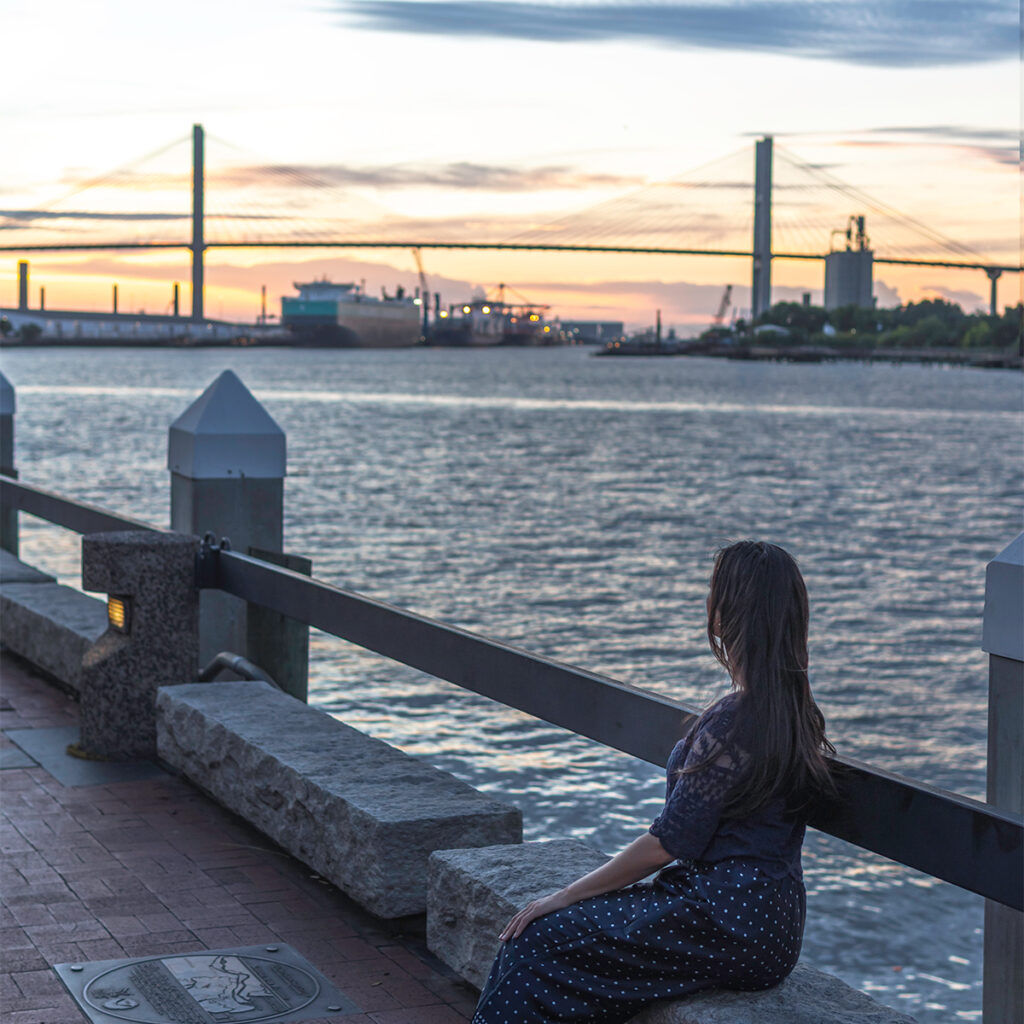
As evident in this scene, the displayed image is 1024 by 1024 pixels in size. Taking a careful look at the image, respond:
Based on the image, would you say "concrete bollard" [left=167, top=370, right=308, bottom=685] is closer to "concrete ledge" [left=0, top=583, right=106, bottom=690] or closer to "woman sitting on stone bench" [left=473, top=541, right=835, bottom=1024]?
"concrete ledge" [left=0, top=583, right=106, bottom=690]

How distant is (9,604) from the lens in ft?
22.3

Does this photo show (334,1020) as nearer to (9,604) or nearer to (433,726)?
(9,604)

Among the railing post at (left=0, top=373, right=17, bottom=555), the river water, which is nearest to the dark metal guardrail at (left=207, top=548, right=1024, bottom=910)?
the river water

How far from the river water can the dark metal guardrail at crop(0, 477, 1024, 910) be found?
1723mm

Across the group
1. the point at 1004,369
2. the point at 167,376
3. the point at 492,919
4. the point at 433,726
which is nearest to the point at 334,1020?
the point at 492,919

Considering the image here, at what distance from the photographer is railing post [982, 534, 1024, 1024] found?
2539mm

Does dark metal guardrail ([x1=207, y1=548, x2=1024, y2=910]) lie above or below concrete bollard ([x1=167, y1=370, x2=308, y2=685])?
below

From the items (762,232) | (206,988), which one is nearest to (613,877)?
(206,988)

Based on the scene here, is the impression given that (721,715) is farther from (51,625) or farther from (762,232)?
(762,232)

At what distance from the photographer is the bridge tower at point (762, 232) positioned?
9206 cm

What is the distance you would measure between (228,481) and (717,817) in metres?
3.47

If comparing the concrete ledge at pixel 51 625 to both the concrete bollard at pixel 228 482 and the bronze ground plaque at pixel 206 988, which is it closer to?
the concrete bollard at pixel 228 482

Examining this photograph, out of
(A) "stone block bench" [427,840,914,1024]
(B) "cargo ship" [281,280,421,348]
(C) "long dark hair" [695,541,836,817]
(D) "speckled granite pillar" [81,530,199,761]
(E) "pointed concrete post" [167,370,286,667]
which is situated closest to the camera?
(C) "long dark hair" [695,541,836,817]

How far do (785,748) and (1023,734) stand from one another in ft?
1.47
